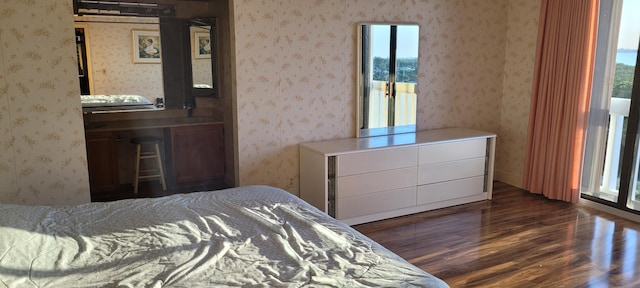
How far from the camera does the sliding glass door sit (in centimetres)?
420

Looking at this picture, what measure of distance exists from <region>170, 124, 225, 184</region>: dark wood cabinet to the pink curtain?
3250 mm

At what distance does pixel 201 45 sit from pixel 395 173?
2219 mm

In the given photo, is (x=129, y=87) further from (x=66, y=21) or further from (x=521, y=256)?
(x=521, y=256)

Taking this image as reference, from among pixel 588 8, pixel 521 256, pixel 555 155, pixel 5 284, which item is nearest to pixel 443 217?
pixel 521 256

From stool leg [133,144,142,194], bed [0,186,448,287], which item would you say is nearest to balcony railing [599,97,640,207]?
bed [0,186,448,287]

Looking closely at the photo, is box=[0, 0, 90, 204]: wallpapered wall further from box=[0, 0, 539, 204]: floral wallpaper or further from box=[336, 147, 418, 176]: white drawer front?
box=[336, 147, 418, 176]: white drawer front

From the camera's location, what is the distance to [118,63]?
4.19 meters

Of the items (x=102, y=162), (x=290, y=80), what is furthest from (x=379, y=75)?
(x=102, y=162)

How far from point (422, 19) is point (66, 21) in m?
3.15

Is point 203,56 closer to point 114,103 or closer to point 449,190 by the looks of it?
point 114,103

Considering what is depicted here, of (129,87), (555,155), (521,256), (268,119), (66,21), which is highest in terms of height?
(66,21)

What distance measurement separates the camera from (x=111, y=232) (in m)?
2.36

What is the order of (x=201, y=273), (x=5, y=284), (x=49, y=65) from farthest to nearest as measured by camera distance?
(x=49, y=65) → (x=201, y=273) → (x=5, y=284)

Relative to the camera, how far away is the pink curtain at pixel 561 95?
14.4 feet
